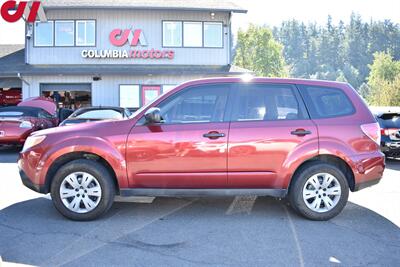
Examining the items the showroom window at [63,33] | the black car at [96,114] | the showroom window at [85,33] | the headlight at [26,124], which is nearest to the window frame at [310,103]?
the black car at [96,114]

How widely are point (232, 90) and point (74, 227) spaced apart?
264cm

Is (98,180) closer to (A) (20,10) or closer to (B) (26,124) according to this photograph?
(B) (26,124)

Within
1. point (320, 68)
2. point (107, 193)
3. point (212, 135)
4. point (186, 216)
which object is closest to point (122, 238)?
point (107, 193)

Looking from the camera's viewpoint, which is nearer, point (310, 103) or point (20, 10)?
point (310, 103)

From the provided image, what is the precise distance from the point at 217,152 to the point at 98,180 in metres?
1.55

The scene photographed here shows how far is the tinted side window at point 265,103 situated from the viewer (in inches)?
206

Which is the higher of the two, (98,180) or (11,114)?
(11,114)

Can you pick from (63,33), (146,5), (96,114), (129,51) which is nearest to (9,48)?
(63,33)

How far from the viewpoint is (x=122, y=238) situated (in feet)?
15.1

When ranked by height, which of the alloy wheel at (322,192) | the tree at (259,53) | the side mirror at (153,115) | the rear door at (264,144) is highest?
the tree at (259,53)

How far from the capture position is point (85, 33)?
20672 mm

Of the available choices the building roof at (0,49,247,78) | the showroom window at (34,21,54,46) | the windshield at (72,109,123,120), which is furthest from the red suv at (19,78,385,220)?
the showroom window at (34,21,54,46)

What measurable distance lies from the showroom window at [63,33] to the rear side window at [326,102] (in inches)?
694

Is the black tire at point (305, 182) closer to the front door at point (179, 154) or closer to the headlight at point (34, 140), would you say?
the front door at point (179, 154)
